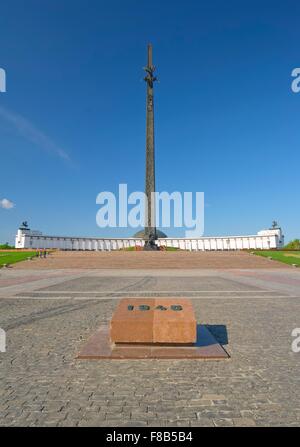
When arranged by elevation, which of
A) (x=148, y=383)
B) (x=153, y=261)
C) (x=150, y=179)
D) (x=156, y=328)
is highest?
(x=150, y=179)

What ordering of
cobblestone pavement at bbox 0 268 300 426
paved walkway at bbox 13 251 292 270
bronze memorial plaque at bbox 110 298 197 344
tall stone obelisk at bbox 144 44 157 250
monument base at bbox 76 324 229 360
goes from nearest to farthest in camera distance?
cobblestone pavement at bbox 0 268 300 426
monument base at bbox 76 324 229 360
bronze memorial plaque at bbox 110 298 197 344
paved walkway at bbox 13 251 292 270
tall stone obelisk at bbox 144 44 157 250

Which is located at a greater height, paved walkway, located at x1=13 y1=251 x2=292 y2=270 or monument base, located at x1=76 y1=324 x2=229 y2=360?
paved walkway, located at x1=13 y1=251 x2=292 y2=270

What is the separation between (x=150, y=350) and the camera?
5.62 meters

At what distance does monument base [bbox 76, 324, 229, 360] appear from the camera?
5.29 metres

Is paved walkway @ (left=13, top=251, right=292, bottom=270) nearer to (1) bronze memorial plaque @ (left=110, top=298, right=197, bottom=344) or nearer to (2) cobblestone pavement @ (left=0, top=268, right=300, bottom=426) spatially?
(2) cobblestone pavement @ (left=0, top=268, right=300, bottom=426)

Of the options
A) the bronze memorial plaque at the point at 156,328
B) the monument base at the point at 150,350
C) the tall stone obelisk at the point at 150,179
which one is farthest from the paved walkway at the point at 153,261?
the bronze memorial plaque at the point at 156,328

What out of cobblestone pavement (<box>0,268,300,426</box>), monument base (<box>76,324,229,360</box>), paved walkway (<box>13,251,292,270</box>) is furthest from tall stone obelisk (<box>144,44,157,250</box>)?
monument base (<box>76,324,229,360</box>)

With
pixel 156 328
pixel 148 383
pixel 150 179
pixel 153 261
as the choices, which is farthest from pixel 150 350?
pixel 150 179

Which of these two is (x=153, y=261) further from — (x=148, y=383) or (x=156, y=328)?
(x=148, y=383)

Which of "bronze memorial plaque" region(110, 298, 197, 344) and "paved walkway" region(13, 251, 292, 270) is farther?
"paved walkway" region(13, 251, 292, 270)

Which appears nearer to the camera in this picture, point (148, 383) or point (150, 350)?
point (148, 383)

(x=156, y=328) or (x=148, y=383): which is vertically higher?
(x=156, y=328)

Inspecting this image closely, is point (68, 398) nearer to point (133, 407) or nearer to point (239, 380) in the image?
point (133, 407)

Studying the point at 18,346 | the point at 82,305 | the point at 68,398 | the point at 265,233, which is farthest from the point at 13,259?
the point at 265,233
